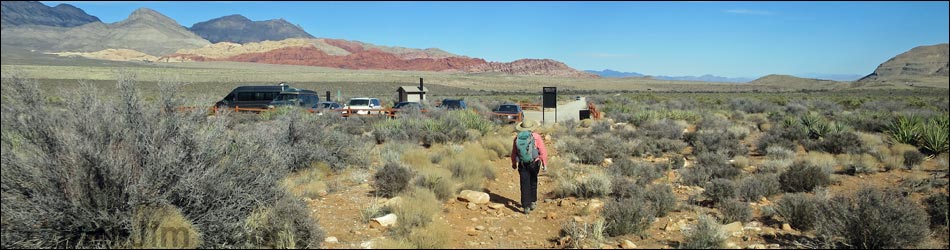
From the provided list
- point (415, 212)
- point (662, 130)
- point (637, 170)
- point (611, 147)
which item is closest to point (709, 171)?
point (637, 170)

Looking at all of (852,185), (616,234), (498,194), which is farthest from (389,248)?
(852,185)

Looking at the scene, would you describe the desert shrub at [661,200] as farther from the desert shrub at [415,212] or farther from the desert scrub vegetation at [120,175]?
the desert scrub vegetation at [120,175]

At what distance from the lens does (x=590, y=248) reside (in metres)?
5.55

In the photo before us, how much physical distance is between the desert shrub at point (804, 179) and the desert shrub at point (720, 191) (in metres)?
1.52

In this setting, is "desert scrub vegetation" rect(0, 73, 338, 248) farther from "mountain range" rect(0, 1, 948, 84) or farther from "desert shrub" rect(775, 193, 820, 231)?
"mountain range" rect(0, 1, 948, 84)

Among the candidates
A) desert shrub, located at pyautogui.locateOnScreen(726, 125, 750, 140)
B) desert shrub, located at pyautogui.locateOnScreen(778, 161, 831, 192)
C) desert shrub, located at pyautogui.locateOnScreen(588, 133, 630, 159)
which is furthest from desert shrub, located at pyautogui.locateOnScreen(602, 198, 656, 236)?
desert shrub, located at pyautogui.locateOnScreen(726, 125, 750, 140)

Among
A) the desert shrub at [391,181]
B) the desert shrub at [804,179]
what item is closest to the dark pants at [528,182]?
the desert shrub at [391,181]

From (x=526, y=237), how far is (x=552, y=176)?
4373 millimetres

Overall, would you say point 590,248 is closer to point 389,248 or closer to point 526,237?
point 526,237

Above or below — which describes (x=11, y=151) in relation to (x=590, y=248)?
above

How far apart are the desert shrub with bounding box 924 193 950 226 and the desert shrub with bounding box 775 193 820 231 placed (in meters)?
1.36

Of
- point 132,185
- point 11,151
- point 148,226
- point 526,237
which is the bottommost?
point 526,237

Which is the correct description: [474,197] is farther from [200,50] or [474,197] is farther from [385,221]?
[200,50]

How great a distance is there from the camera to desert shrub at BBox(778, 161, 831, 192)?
8.96 metres
